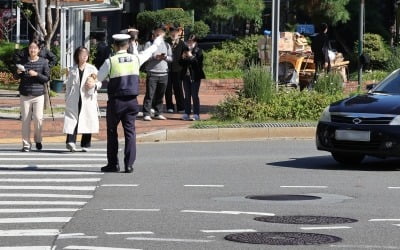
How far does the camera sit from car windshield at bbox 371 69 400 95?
56.5 feet

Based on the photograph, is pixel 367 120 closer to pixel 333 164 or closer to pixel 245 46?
pixel 333 164

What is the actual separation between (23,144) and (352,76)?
17954 mm

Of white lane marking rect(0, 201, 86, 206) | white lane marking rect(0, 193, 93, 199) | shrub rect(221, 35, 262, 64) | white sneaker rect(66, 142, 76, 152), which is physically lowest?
white sneaker rect(66, 142, 76, 152)

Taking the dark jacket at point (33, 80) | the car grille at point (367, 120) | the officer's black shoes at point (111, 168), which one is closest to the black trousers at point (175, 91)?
the dark jacket at point (33, 80)

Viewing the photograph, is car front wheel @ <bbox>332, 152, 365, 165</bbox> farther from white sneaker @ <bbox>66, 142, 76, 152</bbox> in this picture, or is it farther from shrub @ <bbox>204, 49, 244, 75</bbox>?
shrub @ <bbox>204, 49, 244, 75</bbox>

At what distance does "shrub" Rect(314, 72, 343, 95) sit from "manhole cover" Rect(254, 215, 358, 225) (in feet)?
37.7

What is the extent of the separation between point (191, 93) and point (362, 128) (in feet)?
24.7

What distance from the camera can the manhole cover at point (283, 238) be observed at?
10.2 meters

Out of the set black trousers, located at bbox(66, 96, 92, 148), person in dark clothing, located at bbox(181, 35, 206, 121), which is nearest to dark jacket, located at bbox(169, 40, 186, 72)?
person in dark clothing, located at bbox(181, 35, 206, 121)

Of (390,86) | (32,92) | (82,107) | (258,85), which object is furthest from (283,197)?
(258,85)

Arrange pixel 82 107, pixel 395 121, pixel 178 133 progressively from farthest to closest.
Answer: pixel 178 133
pixel 82 107
pixel 395 121

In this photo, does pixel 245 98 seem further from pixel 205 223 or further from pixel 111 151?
pixel 205 223

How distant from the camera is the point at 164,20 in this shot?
1438 inches

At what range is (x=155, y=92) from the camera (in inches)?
913
